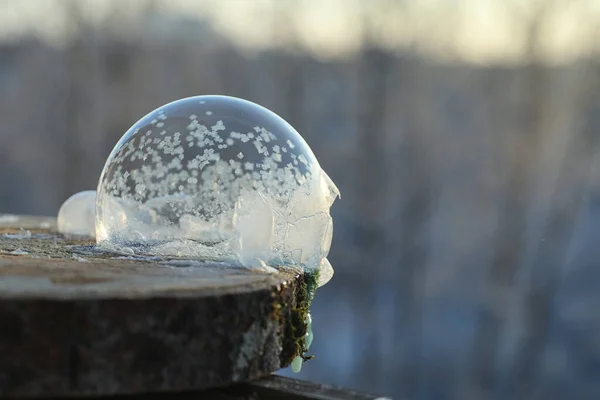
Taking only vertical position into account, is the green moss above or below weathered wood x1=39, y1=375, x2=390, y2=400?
above

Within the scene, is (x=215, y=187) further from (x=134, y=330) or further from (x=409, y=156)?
(x=409, y=156)

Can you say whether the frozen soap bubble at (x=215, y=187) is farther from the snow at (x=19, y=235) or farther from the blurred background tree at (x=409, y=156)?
the blurred background tree at (x=409, y=156)

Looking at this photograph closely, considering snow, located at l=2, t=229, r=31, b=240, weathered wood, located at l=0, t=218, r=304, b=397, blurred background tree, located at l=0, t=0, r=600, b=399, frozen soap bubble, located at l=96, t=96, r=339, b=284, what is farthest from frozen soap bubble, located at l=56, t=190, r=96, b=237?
blurred background tree, located at l=0, t=0, r=600, b=399

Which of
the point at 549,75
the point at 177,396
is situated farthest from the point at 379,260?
the point at 177,396

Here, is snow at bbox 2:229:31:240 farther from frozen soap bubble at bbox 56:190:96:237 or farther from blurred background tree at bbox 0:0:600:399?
blurred background tree at bbox 0:0:600:399

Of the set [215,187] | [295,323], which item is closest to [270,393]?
[295,323]

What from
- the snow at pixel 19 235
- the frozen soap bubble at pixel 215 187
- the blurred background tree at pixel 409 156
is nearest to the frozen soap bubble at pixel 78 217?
the snow at pixel 19 235
